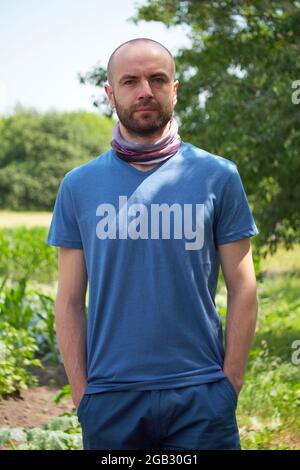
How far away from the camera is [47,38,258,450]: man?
8.68 ft

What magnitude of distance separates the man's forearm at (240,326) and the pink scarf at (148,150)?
0.51 metres

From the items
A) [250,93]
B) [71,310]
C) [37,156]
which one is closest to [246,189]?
[250,93]

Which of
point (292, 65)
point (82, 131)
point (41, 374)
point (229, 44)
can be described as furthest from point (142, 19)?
point (82, 131)

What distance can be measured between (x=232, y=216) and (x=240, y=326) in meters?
0.36

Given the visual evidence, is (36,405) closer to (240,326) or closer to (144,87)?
(240,326)

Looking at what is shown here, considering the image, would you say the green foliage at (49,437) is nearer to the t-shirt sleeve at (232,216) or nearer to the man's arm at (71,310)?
the man's arm at (71,310)

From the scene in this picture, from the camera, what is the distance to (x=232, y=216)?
2.76 m

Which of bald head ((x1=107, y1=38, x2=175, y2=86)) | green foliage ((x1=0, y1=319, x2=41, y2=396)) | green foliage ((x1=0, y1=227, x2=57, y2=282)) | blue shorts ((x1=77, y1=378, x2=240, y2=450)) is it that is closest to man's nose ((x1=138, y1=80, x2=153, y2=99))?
bald head ((x1=107, y1=38, x2=175, y2=86))

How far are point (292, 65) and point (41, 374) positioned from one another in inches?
171

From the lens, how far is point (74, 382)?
283cm

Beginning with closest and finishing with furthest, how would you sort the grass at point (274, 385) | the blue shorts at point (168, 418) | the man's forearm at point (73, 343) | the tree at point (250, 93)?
the blue shorts at point (168, 418), the man's forearm at point (73, 343), the grass at point (274, 385), the tree at point (250, 93)

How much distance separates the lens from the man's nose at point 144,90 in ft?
8.95

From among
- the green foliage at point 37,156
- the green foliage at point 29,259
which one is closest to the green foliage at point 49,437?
the green foliage at point 29,259

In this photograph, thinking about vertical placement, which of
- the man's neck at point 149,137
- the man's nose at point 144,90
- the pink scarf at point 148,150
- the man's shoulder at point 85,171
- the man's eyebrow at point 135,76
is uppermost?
the man's eyebrow at point 135,76
